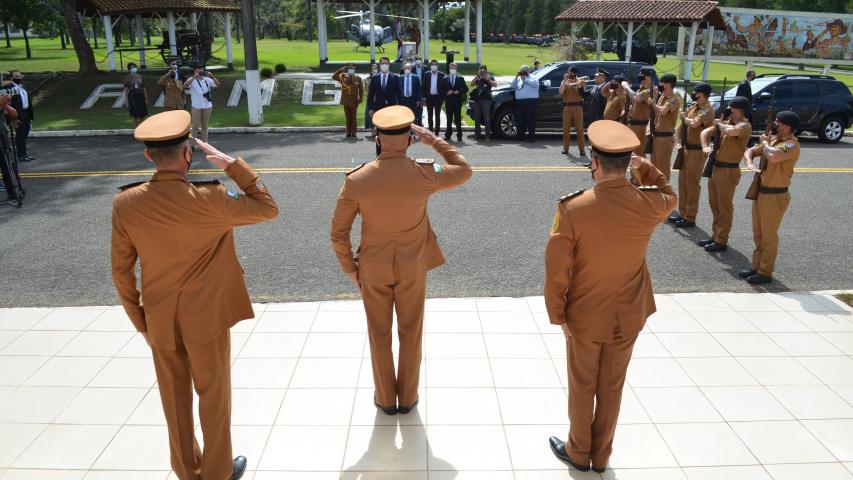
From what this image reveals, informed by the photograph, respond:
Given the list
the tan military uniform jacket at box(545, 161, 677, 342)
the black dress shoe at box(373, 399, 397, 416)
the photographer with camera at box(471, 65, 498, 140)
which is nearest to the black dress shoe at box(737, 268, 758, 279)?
the tan military uniform jacket at box(545, 161, 677, 342)

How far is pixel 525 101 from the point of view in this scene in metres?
15.2

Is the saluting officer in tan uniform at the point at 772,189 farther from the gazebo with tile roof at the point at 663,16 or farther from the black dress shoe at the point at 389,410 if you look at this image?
the gazebo with tile roof at the point at 663,16

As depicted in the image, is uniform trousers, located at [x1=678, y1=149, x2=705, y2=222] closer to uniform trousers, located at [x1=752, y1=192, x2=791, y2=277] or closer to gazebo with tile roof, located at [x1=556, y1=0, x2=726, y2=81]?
uniform trousers, located at [x1=752, y1=192, x2=791, y2=277]

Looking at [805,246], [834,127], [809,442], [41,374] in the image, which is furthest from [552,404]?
[834,127]

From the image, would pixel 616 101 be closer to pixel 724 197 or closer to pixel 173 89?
pixel 724 197

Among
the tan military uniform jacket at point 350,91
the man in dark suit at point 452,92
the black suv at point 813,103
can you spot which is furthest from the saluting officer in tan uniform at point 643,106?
the tan military uniform jacket at point 350,91

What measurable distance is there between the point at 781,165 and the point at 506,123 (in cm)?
941

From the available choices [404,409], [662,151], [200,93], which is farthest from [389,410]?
[200,93]

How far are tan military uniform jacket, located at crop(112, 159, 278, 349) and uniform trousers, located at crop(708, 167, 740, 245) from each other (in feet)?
21.4

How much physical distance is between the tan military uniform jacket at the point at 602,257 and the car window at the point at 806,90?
592 inches

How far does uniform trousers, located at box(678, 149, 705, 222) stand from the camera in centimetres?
873

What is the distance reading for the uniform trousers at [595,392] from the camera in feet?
11.9

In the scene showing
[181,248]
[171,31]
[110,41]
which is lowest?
[181,248]

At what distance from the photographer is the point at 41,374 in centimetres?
511
